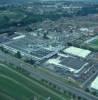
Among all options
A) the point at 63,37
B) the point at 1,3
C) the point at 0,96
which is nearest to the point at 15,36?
the point at 63,37

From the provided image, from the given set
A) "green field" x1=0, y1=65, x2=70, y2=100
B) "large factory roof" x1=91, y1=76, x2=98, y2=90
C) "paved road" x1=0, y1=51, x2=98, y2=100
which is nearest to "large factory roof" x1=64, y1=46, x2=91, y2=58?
"large factory roof" x1=91, y1=76, x2=98, y2=90

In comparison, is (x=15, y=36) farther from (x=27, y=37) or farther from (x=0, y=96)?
(x=0, y=96)

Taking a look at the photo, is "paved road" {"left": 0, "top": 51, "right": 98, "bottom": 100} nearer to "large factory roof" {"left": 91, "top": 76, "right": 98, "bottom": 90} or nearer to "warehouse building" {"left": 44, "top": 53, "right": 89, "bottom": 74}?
"large factory roof" {"left": 91, "top": 76, "right": 98, "bottom": 90}

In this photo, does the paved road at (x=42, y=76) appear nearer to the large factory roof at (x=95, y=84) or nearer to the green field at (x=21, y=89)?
the large factory roof at (x=95, y=84)

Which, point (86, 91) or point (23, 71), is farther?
point (23, 71)

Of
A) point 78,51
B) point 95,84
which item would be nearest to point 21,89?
point 95,84

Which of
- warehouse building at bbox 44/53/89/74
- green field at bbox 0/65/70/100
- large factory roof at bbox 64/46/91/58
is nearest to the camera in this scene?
green field at bbox 0/65/70/100
